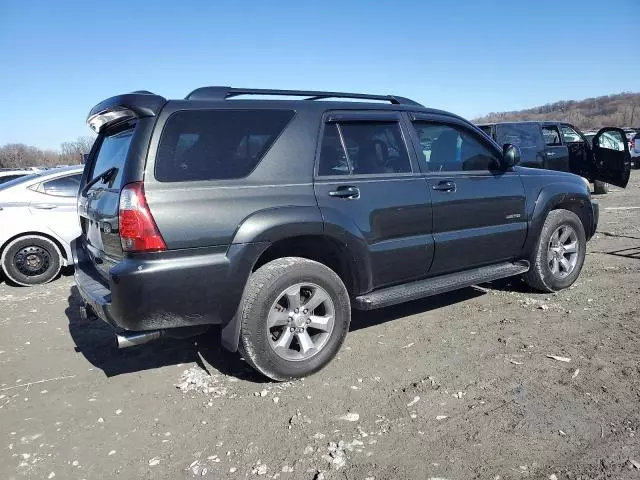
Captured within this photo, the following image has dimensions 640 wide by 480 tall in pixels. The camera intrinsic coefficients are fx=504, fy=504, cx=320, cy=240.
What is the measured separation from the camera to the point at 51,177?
6.89m

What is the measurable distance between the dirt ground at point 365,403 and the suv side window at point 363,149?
1.42 metres

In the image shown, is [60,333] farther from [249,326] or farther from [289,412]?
[289,412]

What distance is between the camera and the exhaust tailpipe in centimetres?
306

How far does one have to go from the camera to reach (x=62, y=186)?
691cm

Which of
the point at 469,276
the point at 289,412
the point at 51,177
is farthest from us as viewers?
the point at 51,177

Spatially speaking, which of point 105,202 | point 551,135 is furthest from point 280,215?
point 551,135

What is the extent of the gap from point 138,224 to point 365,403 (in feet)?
5.77

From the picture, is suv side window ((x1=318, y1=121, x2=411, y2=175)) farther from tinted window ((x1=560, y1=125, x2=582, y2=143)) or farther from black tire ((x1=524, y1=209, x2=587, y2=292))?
tinted window ((x1=560, y1=125, x2=582, y2=143))

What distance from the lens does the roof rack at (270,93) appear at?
341 centimetres

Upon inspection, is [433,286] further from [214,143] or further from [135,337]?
[135,337]

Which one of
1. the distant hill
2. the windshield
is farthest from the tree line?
the distant hill

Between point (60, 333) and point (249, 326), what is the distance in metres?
2.56

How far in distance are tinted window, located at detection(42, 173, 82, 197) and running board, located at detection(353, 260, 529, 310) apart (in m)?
4.87

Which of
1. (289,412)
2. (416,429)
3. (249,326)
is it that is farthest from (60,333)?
(416,429)
